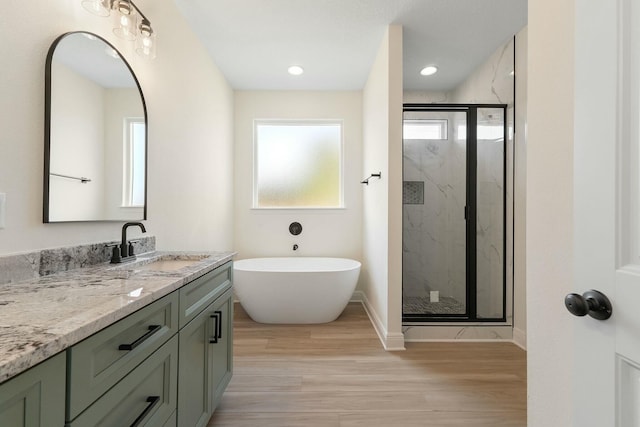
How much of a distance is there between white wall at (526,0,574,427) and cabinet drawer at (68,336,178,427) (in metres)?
1.25

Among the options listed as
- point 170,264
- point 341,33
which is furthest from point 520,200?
point 170,264

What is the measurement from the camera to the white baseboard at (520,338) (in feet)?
7.58

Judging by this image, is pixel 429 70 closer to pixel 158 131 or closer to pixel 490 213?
pixel 490 213

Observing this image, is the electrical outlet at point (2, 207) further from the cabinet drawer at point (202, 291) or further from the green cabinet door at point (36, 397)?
the green cabinet door at point (36, 397)

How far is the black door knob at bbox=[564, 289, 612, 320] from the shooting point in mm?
599

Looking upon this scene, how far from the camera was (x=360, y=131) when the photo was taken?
3.55 m

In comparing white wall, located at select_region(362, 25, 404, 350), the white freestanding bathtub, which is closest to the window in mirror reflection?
the white freestanding bathtub

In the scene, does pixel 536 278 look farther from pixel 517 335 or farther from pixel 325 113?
pixel 325 113

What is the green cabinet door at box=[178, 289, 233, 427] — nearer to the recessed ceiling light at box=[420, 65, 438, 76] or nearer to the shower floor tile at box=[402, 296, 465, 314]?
the shower floor tile at box=[402, 296, 465, 314]

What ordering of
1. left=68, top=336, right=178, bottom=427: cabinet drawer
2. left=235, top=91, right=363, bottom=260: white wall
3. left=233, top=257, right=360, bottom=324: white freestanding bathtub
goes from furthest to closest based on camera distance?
left=235, top=91, right=363, bottom=260: white wall → left=233, top=257, right=360, bottom=324: white freestanding bathtub → left=68, top=336, right=178, bottom=427: cabinet drawer

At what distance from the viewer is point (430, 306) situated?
109 inches

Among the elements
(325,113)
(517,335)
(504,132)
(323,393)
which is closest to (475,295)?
(517,335)

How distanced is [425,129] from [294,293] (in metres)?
2.06

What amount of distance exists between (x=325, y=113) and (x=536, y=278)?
3020 millimetres
